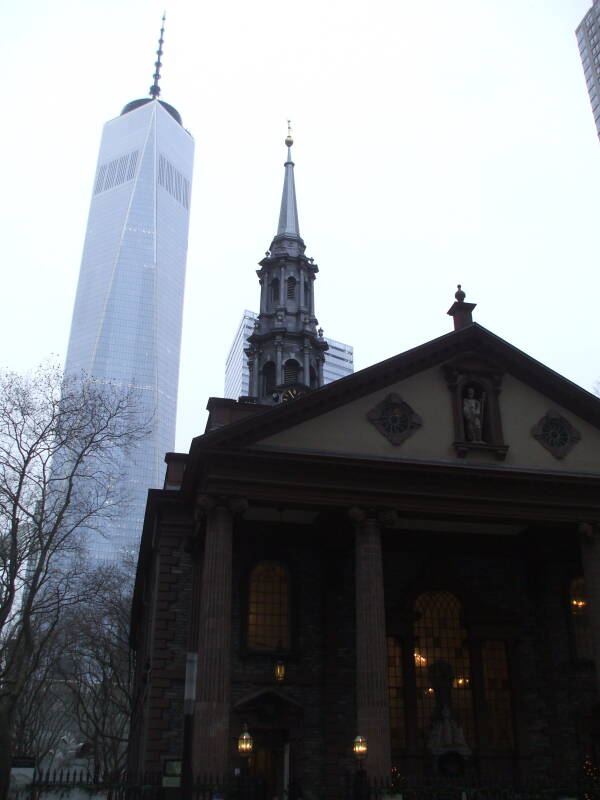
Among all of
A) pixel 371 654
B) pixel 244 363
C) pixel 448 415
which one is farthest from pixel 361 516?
pixel 244 363

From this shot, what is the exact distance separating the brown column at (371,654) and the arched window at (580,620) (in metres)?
8.57

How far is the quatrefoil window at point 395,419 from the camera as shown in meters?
26.5

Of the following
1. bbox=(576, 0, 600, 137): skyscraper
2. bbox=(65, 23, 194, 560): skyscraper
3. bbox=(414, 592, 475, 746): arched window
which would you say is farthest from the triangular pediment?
bbox=(65, 23, 194, 560): skyscraper

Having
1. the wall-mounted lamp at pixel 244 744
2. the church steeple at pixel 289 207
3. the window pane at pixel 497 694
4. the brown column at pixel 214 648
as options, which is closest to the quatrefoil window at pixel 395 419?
the brown column at pixel 214 648

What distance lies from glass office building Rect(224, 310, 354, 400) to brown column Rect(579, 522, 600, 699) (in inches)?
3592

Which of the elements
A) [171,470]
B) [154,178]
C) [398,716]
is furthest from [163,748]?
[154,178]

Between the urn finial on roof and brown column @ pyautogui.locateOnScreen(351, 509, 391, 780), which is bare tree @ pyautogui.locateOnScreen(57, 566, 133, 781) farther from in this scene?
the urn finial on roof

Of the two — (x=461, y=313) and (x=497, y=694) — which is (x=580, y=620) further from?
(x=461, y=313)

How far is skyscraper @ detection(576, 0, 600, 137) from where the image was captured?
9050cm

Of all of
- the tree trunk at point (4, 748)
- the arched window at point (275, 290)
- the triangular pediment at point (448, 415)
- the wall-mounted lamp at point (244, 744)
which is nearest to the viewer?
the wall-mounted lamp at point (244, 744)

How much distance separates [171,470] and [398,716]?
11346mm

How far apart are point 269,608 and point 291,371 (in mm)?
15867

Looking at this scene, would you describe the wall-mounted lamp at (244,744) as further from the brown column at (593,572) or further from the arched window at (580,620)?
the arched window at (580,620)

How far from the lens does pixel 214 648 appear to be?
22.3 metres
